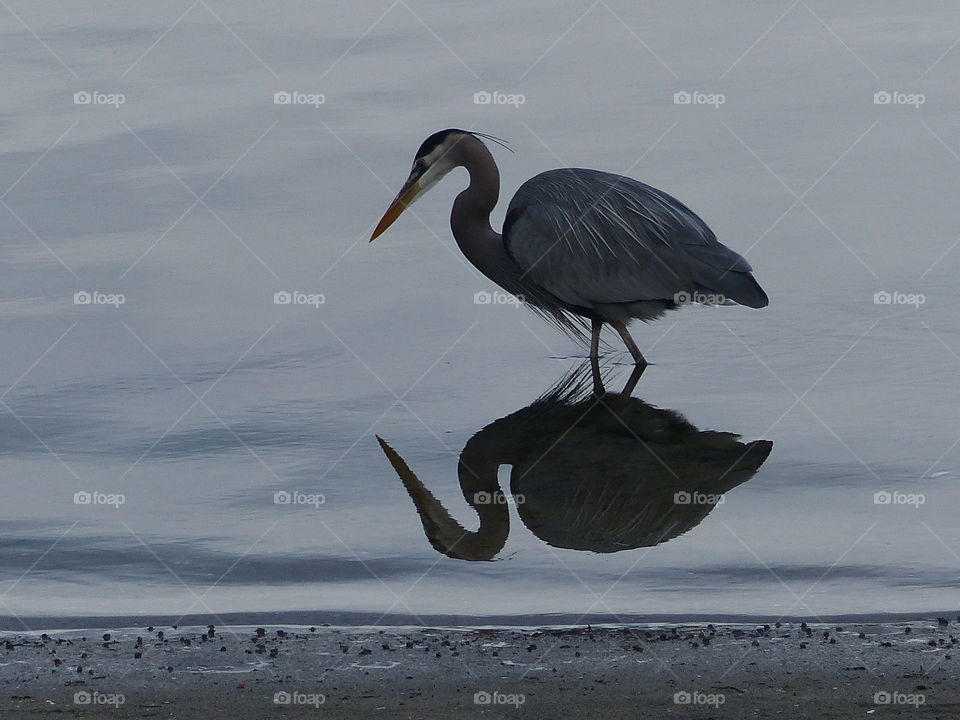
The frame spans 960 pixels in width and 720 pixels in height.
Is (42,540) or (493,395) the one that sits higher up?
(493,395)

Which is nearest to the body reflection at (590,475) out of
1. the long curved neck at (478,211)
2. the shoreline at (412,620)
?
the shoreline at (412,620)

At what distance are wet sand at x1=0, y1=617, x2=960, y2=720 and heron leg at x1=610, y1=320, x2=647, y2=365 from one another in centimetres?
387

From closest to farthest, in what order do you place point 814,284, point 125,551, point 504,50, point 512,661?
point 512,661 → point 125,551 → point 814,284 → point 504,50

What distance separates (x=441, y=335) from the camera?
1001 cm

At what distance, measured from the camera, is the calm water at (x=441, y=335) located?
684 centimetres

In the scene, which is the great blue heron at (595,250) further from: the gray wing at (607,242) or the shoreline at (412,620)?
the shoreline at (412,620)

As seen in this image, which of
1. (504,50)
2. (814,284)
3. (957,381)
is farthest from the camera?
(504,50)

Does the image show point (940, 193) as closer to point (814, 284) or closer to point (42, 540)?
point (814, 284)

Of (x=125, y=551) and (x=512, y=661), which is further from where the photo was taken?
(x=125, y=551)

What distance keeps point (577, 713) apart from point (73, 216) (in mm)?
8199

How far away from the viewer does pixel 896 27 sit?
17.6m

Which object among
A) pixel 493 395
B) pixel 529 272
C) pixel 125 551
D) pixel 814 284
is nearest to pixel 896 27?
pixel 814 284

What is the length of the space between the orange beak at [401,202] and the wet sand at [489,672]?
5.09 m

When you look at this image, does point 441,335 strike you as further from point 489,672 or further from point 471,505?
point 489,672
